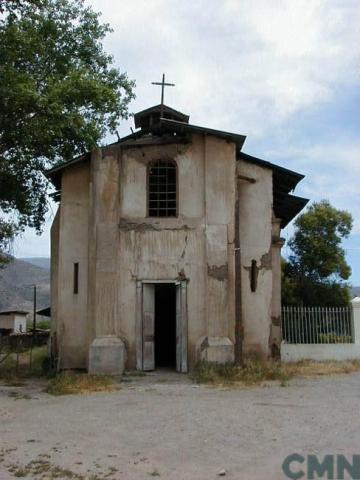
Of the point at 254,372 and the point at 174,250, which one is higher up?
the point at 174,250

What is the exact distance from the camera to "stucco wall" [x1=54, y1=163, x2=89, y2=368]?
17.2 metres

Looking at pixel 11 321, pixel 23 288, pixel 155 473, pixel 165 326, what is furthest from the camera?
pixel 23 288

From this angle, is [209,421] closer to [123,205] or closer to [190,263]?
[190,263]

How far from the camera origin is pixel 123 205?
55.4 feet

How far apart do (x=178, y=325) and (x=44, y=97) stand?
7.09 meters

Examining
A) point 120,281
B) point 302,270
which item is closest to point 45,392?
point 120,281

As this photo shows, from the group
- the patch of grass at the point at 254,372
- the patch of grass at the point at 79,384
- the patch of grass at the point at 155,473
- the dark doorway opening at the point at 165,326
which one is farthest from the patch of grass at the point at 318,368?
the patch of grass at the point at 155,473

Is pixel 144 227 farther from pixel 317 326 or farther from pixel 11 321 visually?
pixel 11 321

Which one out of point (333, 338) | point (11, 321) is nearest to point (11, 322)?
point (11, 321)

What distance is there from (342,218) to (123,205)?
1648 cm

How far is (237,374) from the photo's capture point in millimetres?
14766

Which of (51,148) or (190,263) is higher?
(51,148)

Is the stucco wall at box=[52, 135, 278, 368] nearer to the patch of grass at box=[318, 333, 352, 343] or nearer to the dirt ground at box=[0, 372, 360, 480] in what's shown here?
the dirt ground at box=[0, 372, 360, 480]

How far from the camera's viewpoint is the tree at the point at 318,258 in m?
28.9
